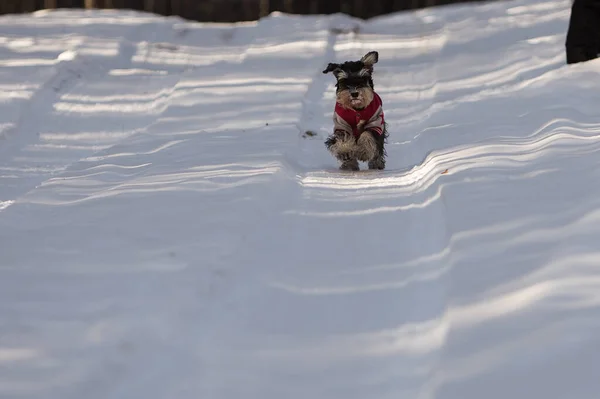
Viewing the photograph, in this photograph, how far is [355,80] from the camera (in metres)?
10.4

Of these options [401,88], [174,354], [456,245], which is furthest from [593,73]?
[174,354]

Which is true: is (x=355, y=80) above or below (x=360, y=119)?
above

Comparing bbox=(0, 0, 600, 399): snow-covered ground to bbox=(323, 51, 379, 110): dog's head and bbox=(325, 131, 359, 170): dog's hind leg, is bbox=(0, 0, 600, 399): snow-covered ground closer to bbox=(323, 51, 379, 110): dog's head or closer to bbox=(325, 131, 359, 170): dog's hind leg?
bbox=(325, 131, 359, 170): dog's hind leg

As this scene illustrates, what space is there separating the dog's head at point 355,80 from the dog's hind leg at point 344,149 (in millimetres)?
356

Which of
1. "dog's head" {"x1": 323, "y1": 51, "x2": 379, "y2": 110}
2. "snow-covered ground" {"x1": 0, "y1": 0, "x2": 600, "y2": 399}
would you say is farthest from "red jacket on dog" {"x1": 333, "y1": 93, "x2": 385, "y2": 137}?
"snow-covered ground" {"x1": 0, "y1": 0, "x2": 600, "y2": 399}

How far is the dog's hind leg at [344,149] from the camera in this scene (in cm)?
1059

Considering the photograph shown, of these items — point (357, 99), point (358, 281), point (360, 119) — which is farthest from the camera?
point (360, 119)

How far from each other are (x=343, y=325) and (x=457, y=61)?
1299 centimetres

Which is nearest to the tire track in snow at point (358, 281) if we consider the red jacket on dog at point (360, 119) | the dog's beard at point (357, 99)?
the red jacket on dog at point (360, 119)

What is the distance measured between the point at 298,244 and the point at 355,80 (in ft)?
10.3

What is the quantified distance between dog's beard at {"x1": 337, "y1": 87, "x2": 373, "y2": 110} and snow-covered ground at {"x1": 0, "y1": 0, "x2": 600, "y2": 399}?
636 mm

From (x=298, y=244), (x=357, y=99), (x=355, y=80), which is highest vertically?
(x=355, y=80)

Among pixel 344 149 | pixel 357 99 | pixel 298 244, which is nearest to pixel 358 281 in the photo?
pixel 298 244

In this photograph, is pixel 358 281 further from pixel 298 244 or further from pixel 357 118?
pixel 357 118
